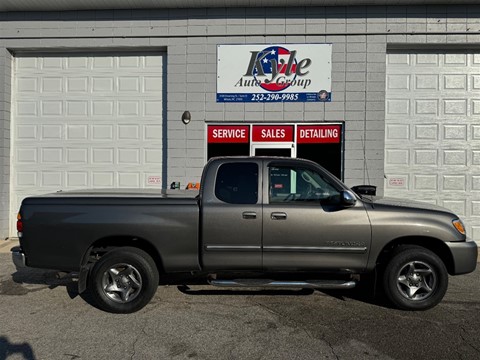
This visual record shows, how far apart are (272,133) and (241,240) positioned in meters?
4.70

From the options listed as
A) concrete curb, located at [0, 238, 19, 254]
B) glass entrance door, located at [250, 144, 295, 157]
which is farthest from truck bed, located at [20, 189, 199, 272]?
glass entrance door, located at [250, 144, 295, 157]

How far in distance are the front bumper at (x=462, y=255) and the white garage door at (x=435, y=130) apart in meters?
4.29

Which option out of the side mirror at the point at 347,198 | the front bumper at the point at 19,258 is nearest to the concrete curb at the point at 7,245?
the front bumper at the point at 19,258

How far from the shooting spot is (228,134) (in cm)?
871

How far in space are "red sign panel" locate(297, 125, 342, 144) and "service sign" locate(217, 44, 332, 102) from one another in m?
0.66

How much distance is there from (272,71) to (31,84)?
620 cm

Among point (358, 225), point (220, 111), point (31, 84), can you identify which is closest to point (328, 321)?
point (358, 225)

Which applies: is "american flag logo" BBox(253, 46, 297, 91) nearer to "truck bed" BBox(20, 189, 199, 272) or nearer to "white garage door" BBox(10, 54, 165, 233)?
"white garage door" BBox(10, 54, 165, 233)

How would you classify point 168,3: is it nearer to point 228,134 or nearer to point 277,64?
point 277,64

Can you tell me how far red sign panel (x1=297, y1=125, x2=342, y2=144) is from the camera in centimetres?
852

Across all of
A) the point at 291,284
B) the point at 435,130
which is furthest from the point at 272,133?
A: the point at 291,284

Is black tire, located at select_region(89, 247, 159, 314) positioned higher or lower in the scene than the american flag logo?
lower

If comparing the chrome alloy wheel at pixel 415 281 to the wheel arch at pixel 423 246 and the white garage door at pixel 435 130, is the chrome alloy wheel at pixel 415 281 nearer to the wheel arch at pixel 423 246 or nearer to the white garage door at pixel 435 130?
the wheel arch at pixel 423 246

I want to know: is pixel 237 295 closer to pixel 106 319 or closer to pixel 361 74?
pixel 106 319
